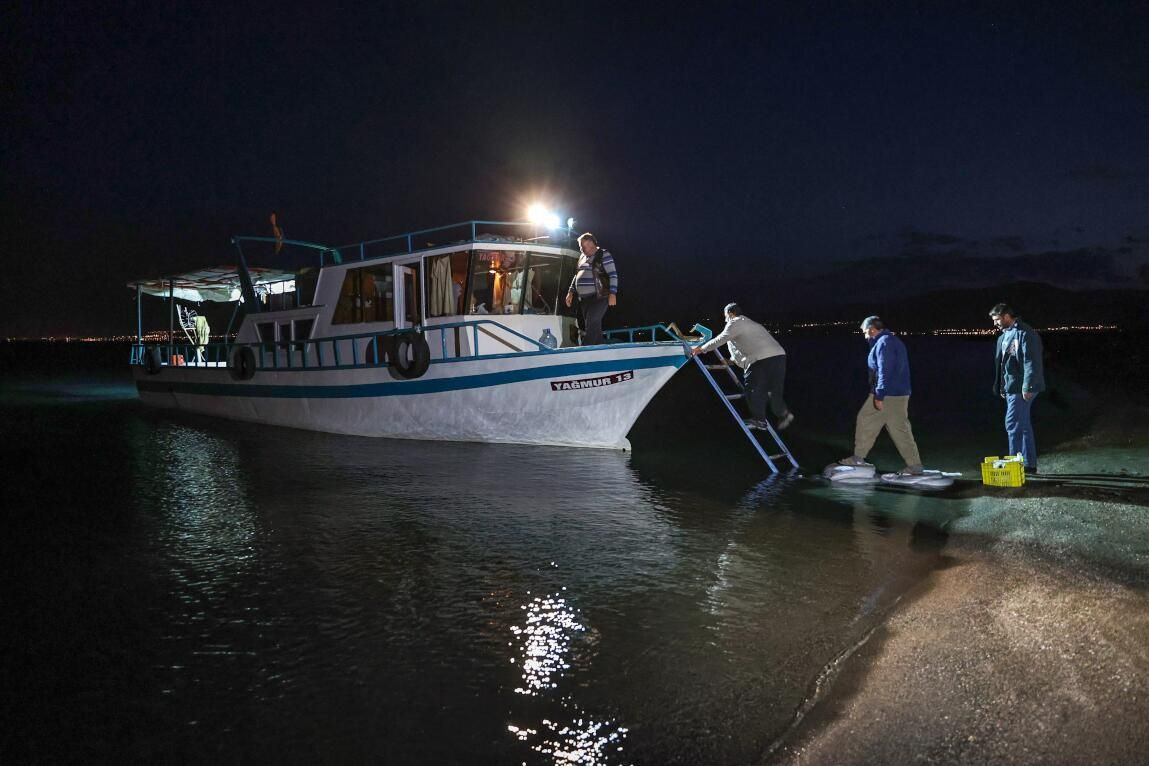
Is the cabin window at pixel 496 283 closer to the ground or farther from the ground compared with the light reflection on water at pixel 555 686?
farther from the ground

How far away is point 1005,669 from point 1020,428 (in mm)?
6059

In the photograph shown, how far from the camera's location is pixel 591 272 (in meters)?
12.1

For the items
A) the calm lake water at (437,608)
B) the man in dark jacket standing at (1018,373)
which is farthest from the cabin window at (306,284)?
the man in dark jacket standing at (1018,373)

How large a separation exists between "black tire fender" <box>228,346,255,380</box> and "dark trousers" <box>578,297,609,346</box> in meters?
8.98

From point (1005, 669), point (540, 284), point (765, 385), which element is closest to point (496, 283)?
point (540, 284)

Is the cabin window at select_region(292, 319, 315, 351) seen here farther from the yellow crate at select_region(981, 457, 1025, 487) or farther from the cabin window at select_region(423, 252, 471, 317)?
the yellow crate at select_region(981, 457, 1025, 487)

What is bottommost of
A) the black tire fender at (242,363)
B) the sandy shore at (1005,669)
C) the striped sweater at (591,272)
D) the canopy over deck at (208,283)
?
the sandy shore at (1005,669)

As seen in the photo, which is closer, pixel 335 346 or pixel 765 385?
pixel 765 385

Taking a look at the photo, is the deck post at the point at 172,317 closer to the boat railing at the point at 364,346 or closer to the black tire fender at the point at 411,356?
the boat railing at the point at 364,346

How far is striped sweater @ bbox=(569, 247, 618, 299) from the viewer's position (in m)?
12.0

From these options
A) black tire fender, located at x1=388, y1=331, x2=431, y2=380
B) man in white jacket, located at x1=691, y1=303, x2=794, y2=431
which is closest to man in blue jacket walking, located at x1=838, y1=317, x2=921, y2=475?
man in white jacket, located at x1=691, y1=303, x2=794, y2=431

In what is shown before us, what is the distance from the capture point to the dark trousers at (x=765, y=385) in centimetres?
997

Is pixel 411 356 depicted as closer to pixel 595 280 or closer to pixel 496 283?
pixel 496 283

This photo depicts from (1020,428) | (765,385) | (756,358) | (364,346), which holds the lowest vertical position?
(1020,428)
